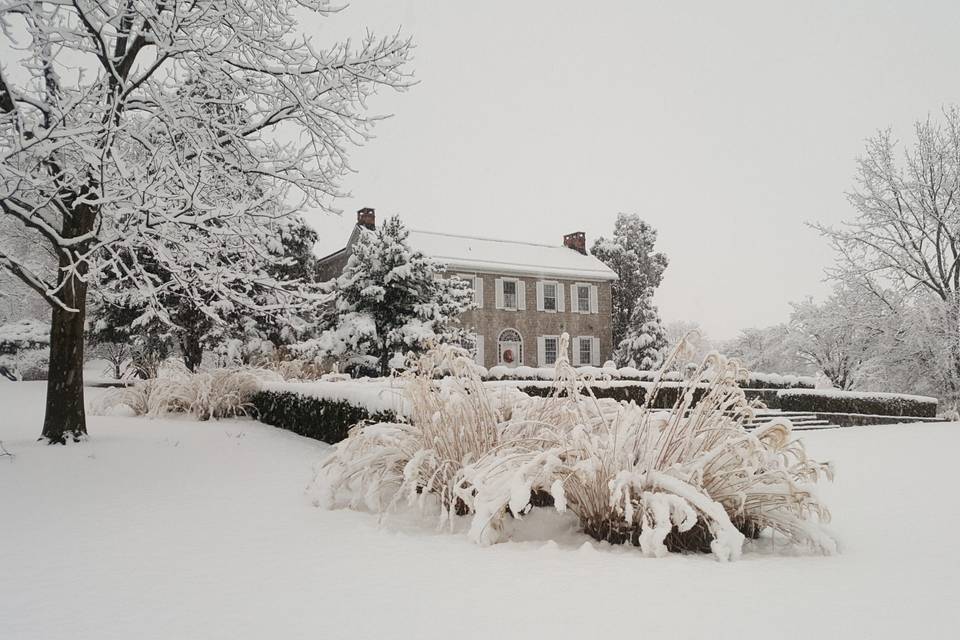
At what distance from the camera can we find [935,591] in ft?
7.87

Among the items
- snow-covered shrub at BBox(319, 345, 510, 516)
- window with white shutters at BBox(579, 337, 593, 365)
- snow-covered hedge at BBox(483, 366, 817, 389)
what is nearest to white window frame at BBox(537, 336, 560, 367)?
window with white shutters at BBox(579, 337, 593, 365)

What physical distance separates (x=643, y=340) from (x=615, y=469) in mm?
29459

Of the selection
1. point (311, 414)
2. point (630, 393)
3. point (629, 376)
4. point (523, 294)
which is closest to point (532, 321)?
point (523, 294)

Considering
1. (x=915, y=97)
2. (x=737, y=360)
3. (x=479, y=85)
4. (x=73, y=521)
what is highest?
(x=479, y=85)

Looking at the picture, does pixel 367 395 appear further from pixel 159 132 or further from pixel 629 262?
pixel 629 262

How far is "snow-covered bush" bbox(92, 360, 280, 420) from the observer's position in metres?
9.59

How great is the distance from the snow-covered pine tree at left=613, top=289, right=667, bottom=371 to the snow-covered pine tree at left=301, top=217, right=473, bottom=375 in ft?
55.1

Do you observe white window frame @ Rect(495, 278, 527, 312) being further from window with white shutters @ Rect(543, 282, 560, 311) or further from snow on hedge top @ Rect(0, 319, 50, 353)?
snow on hedge top @ Rect(0, 319, 50, 353)

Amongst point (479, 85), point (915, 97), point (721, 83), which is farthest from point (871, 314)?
point (479, 85)

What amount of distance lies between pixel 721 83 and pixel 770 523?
2099 centimetres

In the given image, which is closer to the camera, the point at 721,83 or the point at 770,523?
the point at 770,523

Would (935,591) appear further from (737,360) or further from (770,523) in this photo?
(737,360)

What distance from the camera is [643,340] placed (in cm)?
3164

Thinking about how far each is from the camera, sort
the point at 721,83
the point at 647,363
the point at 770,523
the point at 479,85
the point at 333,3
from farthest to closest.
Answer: the point at 647,363 → the point at 479,85 → the point at 721,83 → the point at 333,3 → the point at 770,523
